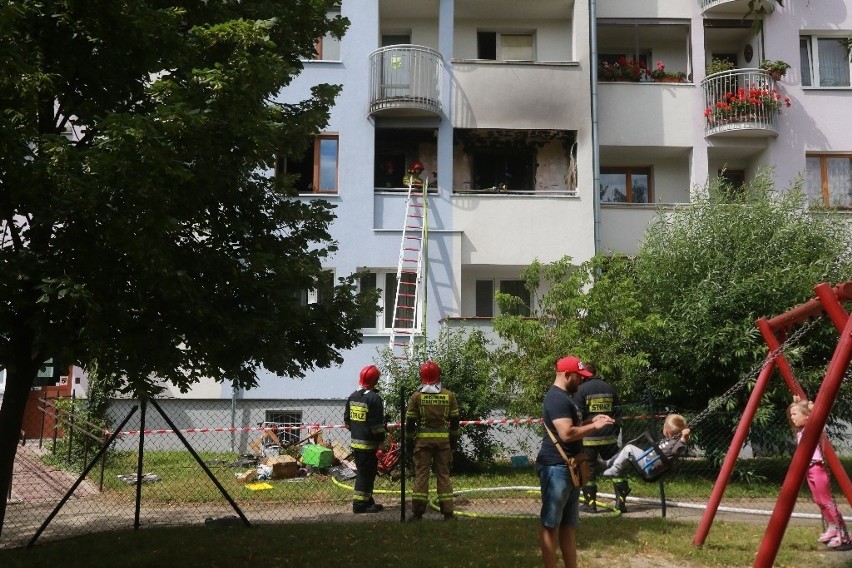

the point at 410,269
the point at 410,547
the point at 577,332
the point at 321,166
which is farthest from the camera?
the point at 321,166

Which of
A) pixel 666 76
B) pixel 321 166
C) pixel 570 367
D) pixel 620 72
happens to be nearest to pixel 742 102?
pixel 666 76

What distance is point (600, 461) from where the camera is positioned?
33.6 feet

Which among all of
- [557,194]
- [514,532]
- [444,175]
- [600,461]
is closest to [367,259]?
[444,175]

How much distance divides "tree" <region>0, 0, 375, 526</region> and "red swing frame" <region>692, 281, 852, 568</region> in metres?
4.39

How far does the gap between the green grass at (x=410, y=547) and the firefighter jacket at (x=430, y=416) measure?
1040 millimetres

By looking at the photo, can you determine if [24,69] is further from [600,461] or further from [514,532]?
[600,461]

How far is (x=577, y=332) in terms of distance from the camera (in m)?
12.3

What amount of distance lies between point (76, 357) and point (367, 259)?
11.2 meters

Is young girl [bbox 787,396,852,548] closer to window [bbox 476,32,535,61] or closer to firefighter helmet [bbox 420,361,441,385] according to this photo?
firefighter helmet [bbox 420,361,441,385]

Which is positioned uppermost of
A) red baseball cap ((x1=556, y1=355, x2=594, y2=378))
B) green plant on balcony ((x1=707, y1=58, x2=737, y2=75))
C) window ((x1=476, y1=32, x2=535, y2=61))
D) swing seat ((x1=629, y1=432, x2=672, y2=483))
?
window ((x1=476, y1=32, x2=535, y2=61))

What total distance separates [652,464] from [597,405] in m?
Answer: 2.94

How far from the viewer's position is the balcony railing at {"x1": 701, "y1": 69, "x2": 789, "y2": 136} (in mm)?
18094

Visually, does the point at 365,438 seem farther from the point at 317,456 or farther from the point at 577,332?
the point at 577,332

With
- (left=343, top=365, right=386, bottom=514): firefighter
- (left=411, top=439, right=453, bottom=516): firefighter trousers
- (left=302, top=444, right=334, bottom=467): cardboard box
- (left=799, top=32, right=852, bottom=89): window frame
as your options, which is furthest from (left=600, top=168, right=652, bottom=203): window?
(left=411, top=439, right=453, bottom=516): firefighter trousers
